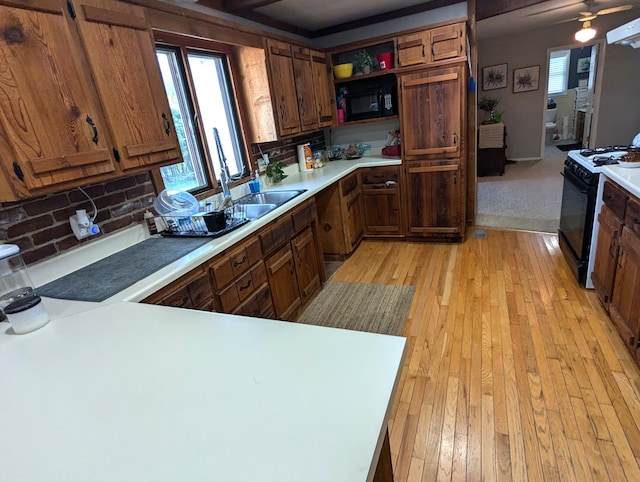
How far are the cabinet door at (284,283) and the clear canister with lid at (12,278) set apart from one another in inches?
46.7

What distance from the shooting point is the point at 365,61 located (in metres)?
3.57

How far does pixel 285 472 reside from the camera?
1.82 feet

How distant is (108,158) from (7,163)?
0.38 meters

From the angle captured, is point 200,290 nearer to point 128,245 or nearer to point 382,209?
point 128,245

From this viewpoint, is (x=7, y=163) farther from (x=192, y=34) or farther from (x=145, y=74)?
(x=192, y=34)

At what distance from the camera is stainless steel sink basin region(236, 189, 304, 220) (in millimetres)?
2545

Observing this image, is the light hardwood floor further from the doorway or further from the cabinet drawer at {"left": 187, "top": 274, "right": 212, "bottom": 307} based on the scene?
Result: the doorway

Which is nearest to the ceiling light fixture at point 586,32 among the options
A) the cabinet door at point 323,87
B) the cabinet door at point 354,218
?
the cabinet door at point 323,87

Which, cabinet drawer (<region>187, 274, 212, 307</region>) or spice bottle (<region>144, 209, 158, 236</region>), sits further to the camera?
spice bottle (<region>144, 209, 158, 236</region>)

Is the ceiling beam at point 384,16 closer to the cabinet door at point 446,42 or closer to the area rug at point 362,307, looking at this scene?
the cabinet door at point 446,42

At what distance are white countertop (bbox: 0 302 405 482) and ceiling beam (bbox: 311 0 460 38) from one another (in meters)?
3.57

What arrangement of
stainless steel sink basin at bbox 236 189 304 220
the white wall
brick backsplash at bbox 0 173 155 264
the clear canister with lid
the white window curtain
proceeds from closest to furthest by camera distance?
1. the clear canister with lid
2. brick backsplash at bbox 0 173 155 264
3. stainless steel sink basin at bbox 236 189 304 220
4. the white wall
5. the white window curtain

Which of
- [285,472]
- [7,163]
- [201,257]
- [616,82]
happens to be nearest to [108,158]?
[7,163]

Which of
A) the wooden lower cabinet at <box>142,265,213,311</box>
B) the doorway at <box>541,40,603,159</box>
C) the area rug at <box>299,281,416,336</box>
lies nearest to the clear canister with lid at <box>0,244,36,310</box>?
the wooden lower cabinet at <box>142,265,213,311</box>
